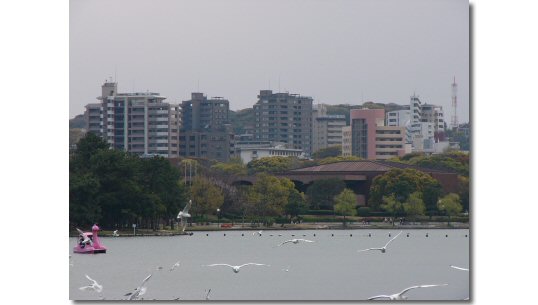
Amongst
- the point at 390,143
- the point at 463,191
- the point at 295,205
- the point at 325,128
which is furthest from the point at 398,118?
the point at 463,191

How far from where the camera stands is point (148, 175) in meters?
59.6

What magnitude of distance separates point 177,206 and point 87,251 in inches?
660

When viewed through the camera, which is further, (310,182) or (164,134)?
(164,134)

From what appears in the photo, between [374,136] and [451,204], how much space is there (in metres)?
55.4

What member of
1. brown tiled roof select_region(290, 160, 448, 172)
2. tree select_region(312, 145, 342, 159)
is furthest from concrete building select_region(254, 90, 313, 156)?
brown tiled roof select_region(290, 160, 448, 172)

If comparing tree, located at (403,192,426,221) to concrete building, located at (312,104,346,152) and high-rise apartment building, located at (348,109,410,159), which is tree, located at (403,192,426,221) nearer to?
high-rise apartment building, located at (348,109,410,159)

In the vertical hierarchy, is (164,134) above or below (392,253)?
above

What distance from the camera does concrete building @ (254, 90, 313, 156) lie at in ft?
487

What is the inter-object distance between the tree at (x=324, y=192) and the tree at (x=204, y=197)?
26.3 feet

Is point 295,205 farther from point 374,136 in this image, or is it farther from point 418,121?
point 418,121

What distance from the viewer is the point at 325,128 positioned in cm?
14688

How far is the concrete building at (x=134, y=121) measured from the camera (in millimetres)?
121062
